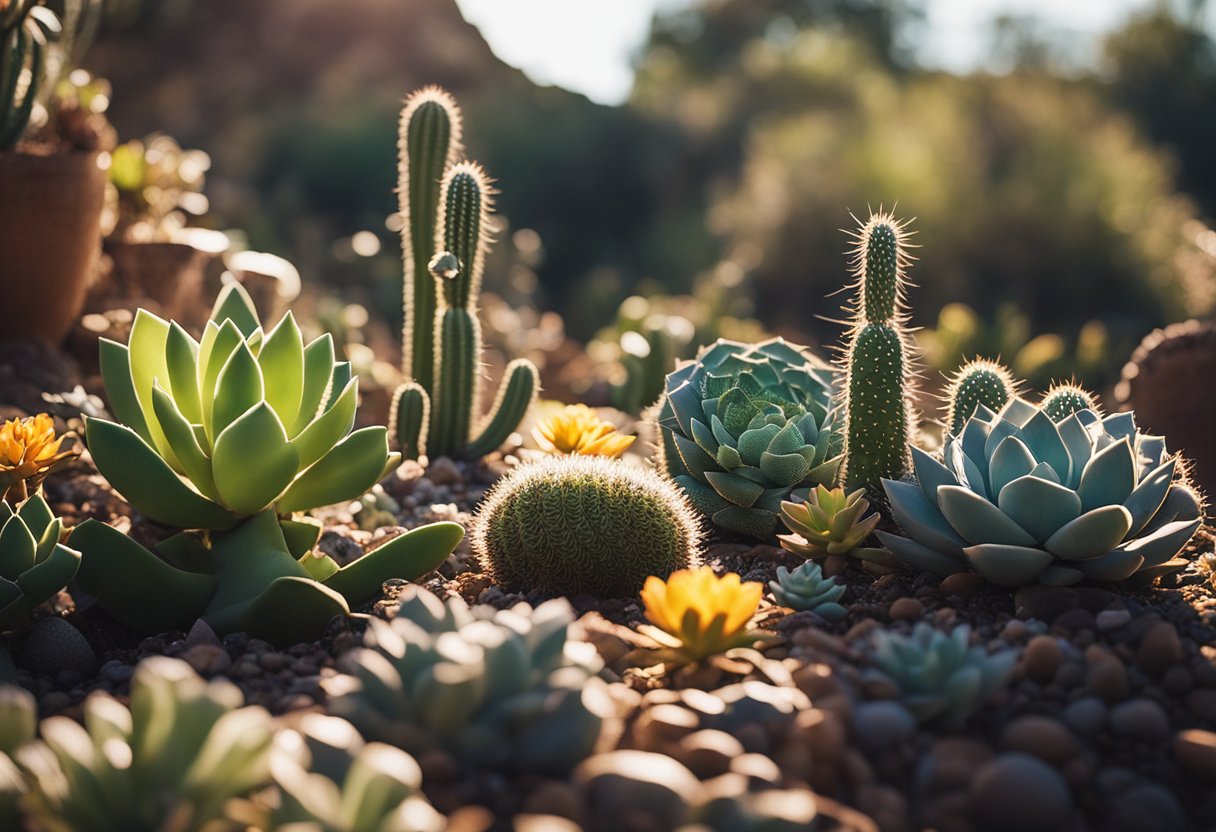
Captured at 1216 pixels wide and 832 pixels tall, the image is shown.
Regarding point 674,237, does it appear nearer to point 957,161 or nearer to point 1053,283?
point 957,161

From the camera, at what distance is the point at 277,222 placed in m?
10.4

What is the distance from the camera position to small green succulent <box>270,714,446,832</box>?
1571 mm

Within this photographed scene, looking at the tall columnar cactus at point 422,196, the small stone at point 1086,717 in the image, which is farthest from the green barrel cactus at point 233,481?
the small stone at point 1086,717

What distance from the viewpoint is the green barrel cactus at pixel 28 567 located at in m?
2.52

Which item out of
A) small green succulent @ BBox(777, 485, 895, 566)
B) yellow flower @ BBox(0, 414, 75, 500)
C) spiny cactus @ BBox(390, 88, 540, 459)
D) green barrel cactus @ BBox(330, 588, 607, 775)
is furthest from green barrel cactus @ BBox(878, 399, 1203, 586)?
yellow flower @ BBox(0, 414, 75, 500)

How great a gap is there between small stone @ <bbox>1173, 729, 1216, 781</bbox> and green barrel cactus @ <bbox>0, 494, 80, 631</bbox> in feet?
7.55

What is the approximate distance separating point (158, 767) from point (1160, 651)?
1.83 m

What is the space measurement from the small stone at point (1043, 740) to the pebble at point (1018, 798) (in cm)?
13

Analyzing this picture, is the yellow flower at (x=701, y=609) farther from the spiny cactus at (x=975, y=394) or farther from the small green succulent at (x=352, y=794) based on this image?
the spiny cactus at (x=975, y=394)

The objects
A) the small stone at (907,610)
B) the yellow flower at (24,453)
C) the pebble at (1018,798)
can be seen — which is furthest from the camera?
the yellow flower at (24,453)

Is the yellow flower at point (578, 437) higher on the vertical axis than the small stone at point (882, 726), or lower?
higher

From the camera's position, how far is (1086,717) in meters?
2.08

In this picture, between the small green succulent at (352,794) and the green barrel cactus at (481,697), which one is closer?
the small green succulent at (352,794)

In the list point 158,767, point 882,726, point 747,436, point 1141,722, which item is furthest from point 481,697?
point 747,436
